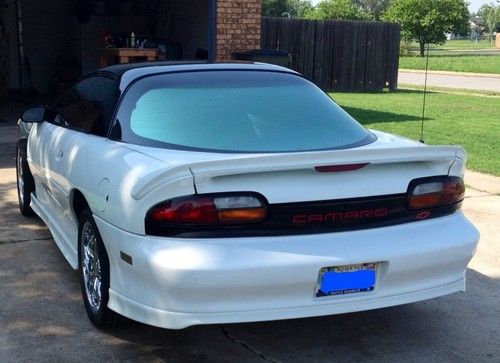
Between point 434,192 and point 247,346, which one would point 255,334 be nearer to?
point 247,346

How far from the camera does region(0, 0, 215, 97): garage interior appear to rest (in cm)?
1644

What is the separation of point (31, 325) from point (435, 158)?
2.50 meters

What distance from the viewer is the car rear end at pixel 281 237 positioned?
3412 mm

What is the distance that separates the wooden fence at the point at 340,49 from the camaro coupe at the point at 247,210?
17.4 meters

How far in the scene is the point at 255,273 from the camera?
11.1 feet

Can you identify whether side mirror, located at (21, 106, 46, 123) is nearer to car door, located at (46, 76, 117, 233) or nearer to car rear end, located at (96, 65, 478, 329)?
car door, located at (46, 76, 117, 233)

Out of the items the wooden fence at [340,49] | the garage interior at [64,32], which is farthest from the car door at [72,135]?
the wooden fence at [340,49]

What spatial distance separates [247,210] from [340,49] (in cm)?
2023

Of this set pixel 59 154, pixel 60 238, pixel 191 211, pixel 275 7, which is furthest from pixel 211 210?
pixel 275 7

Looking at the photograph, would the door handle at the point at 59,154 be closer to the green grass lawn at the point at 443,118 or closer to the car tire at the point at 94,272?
the car tire at the point at 94,272

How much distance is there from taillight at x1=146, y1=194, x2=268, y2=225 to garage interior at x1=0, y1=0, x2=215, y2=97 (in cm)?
1248

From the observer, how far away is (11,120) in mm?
13211

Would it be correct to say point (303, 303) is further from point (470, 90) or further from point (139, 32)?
point (470, 90)

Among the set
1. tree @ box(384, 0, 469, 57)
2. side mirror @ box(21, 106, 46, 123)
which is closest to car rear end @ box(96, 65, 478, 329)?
side mirror @ box(21, 106, 46, 123)
